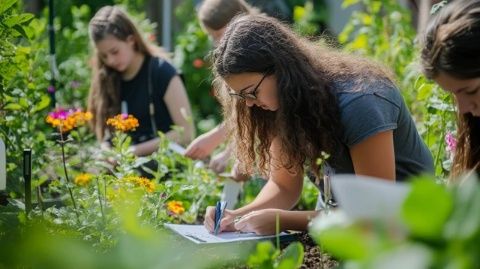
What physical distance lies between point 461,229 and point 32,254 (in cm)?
49

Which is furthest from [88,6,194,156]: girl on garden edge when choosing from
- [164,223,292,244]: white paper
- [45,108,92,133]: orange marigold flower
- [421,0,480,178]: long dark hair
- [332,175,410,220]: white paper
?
[332,175,410,220]: white paper

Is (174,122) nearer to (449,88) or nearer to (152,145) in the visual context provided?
(152,145)

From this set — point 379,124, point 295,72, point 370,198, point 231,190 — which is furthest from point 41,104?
point 370,198

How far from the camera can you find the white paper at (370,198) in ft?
3.13

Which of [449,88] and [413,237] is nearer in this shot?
[413,237]

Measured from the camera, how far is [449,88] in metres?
1.76

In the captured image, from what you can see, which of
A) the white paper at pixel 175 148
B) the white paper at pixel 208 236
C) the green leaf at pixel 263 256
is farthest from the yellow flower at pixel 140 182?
the white paper at pixel 175 148

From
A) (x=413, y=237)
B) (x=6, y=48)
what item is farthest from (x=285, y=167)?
(x=413, y=237)

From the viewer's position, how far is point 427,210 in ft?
3.03

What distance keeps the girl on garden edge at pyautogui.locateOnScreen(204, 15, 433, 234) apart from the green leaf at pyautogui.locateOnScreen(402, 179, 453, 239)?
127cm

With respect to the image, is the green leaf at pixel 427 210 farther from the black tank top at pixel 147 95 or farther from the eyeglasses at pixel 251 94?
the black tank top at pixel 147 95

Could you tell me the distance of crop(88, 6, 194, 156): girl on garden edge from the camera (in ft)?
13.4

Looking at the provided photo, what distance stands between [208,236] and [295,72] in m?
0.51

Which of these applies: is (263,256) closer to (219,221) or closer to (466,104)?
(466,104)
